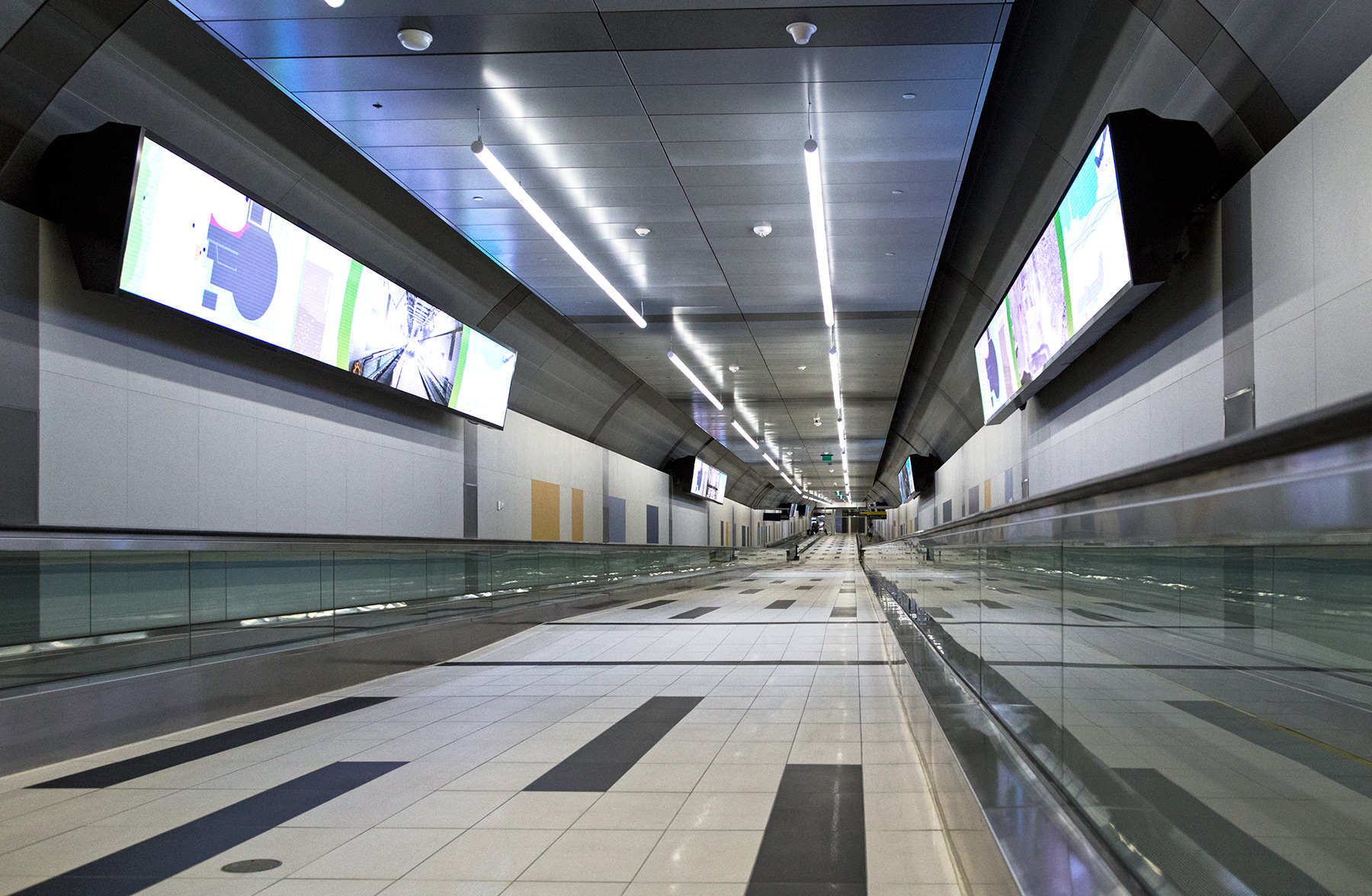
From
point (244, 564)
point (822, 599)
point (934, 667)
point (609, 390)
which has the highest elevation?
point (609, 390)

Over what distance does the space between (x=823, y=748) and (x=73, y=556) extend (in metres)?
4.14

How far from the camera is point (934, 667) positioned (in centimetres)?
475

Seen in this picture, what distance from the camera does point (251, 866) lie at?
320 centimetres

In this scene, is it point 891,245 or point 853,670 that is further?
point 891,245

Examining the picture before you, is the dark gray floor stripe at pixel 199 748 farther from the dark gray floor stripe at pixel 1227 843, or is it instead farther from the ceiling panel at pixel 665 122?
the ceiling panel at pixel 665 122

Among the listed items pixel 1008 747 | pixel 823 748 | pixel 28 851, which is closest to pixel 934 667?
pixel 823 748

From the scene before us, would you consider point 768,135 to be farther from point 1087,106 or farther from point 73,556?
point 73,556

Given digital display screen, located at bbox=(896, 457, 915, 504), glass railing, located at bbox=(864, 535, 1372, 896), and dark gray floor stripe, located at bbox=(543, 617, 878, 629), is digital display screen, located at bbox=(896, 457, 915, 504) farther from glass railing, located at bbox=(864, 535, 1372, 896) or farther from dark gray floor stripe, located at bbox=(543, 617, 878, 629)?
glass railing, located at bbox=(864, 535, 1372, 896)

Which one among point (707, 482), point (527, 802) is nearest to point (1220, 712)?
point (527, 802)

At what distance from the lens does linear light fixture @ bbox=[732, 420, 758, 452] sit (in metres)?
30.4

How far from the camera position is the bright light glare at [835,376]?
18.9 m

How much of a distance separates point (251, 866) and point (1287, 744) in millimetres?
3273

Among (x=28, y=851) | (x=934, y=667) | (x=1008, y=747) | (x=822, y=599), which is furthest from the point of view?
(x=822, y=599)

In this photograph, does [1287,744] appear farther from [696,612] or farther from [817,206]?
[696,612]
